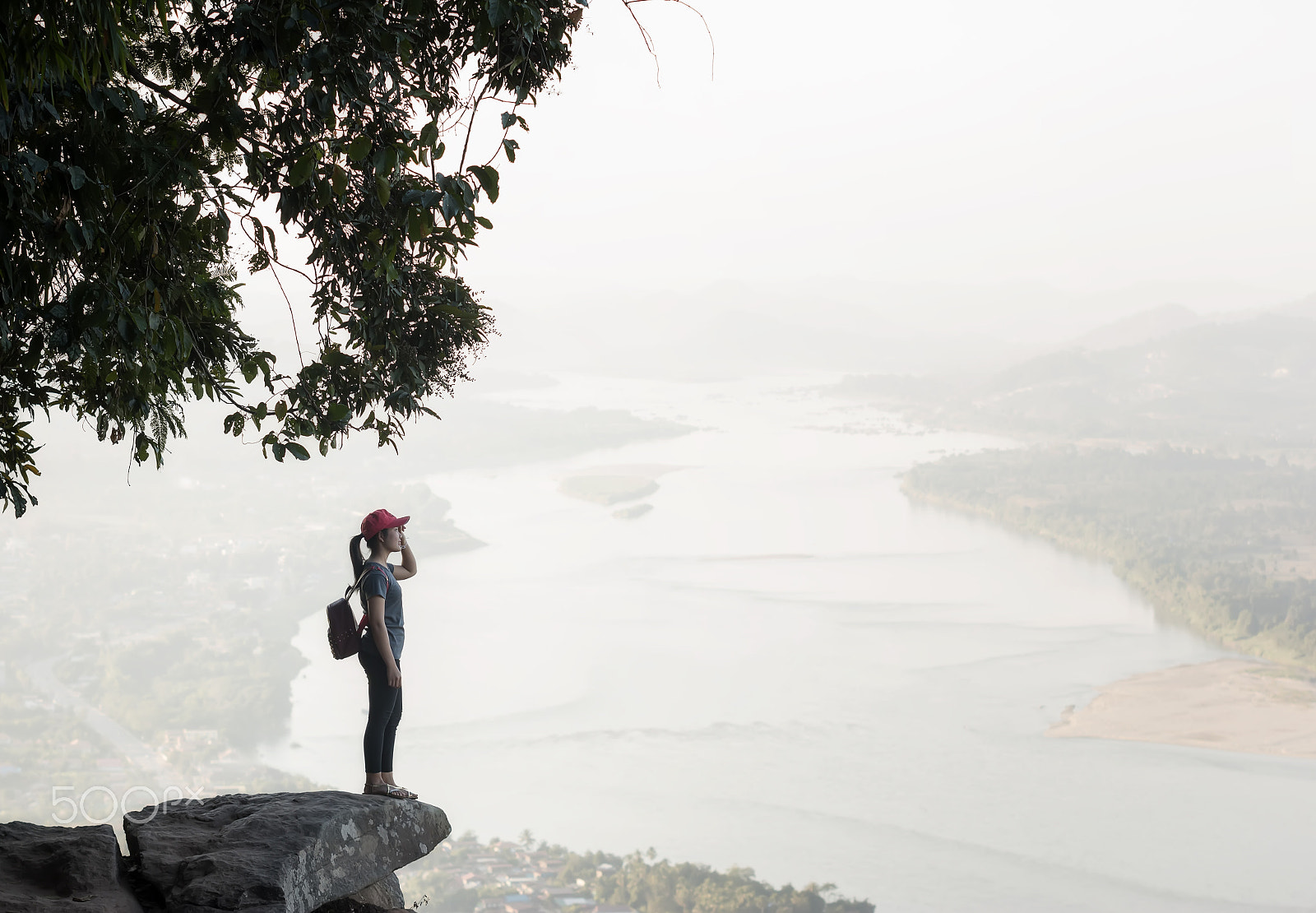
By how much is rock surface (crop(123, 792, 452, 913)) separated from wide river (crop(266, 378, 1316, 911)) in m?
32.3

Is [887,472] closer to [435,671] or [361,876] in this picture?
[435,671]

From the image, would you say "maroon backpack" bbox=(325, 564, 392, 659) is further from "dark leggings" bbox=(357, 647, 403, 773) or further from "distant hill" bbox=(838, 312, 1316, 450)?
"distant hill" bbox=(838, 312, 1316, 450)

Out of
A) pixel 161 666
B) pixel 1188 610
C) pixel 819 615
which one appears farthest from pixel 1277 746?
pixel 161 666

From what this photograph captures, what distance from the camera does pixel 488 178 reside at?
334 centimetres

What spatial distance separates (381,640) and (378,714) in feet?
1.15

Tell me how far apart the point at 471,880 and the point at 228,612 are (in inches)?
1209

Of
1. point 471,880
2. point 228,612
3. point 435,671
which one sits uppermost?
point 228,612

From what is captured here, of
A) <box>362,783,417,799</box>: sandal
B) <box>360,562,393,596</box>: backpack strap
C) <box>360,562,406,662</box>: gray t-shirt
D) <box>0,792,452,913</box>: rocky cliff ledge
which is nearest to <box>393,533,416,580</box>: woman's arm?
<box>360,562,406,662</box>: gray t-shirt

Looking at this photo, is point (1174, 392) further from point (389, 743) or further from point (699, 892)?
point (389, 743)

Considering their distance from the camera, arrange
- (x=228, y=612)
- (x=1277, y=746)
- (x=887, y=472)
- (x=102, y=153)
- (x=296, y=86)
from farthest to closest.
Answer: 1. (x=887, y=472)
2. (x=228, y=612)
3. (x=1277, y=746)
4. (x=296, y=86)
5. (x=102, y=153)

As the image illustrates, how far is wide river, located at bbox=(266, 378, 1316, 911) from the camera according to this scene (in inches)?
1378

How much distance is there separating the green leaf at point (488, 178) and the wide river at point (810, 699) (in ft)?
110

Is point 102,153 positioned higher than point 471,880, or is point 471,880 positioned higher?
point 102,153

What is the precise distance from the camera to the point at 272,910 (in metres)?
3.17
